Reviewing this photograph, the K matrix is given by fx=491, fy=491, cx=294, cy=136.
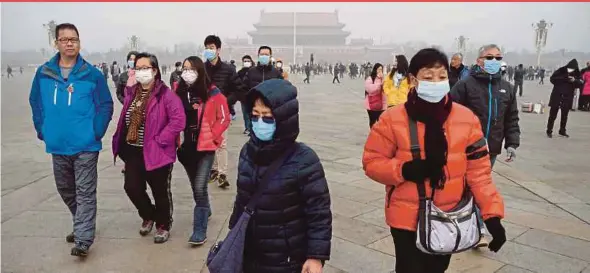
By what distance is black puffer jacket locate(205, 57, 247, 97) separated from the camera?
233 inches

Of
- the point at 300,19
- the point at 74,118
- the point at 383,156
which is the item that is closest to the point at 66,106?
the point at 74,118

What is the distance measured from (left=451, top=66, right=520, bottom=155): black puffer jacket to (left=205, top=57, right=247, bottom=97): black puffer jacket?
2924 millimetres

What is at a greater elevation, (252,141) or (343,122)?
(252,141)

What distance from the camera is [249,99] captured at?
7.30ft

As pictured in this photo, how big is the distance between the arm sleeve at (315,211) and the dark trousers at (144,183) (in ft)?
6.44

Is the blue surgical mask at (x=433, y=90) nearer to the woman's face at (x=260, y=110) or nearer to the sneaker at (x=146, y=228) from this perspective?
the woman's face at (x=260, y=110)

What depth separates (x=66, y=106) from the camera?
3543 millimetres

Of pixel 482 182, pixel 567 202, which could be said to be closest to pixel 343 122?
pixel 567 202

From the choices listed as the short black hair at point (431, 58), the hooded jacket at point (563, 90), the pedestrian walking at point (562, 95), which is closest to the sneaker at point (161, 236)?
the short black hair at point (431, 58)

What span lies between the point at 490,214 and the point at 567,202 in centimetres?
375

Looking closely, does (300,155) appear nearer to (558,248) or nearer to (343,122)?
(558,248)

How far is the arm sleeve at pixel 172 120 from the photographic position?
3736 mm

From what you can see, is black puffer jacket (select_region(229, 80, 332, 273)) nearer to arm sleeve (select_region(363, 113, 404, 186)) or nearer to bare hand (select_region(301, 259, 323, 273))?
bare hand (select_region(301, 259, 323, 273))

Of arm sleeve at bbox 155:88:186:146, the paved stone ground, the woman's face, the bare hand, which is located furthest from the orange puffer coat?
arm sleeve at bbox 155:88:186:146
